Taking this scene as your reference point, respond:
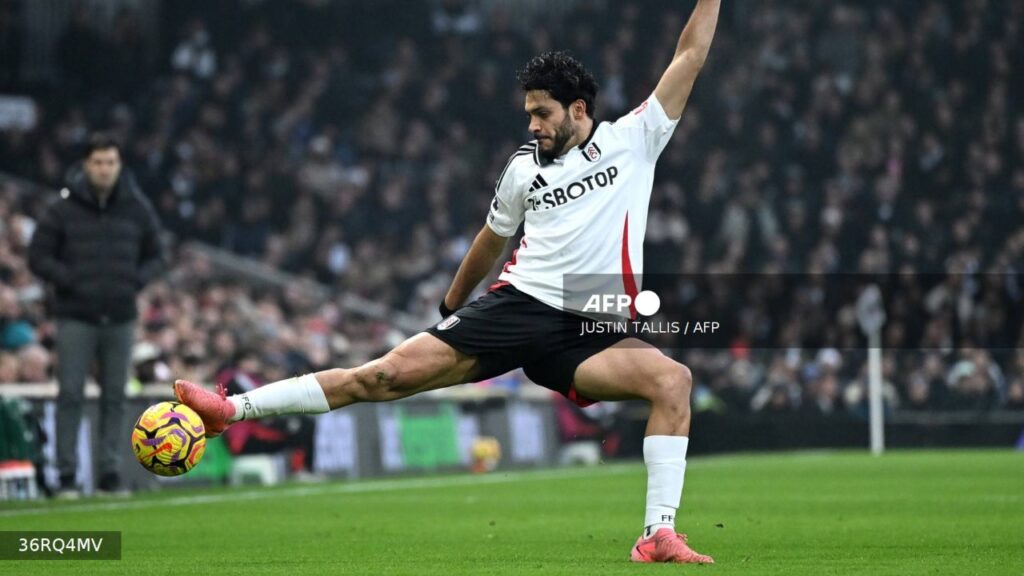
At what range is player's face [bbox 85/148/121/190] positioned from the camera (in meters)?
11.5

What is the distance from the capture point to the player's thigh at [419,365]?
6.88m

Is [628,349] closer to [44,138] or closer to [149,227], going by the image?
[149,227]

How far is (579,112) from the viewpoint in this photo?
697cm

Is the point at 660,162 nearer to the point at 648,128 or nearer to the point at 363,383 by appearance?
the point at 648,128

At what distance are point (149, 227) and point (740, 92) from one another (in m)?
16.1

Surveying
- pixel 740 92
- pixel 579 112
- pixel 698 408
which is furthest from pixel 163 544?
pixel 740 92

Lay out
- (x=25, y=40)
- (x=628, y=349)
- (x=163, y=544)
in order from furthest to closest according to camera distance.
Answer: (x=25, y=40)
(x=163, y=544)
(x=628, y=349)

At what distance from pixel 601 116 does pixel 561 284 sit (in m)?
18.7

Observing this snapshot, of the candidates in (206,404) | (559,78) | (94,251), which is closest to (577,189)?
(559,78)

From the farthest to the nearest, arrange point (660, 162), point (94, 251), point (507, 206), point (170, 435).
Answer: point (660, 162), point (94, 251), point (507, 206), point (170, 435)

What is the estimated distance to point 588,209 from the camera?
6906 mm

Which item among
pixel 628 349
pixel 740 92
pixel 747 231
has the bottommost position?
pixel 628 349

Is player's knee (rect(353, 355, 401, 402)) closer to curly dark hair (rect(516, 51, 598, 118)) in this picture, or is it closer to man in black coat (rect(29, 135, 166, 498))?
curly dark hair (rect(516, 51, 598, 118))

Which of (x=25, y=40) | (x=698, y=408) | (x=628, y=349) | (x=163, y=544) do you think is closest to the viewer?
(x=628, y=349)
